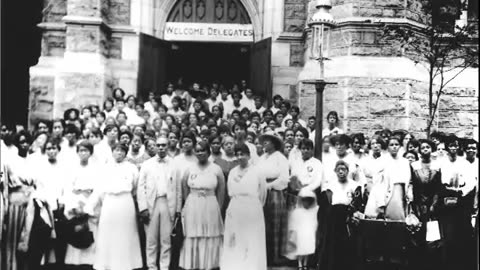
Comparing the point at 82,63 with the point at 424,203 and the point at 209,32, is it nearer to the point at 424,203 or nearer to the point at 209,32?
the point at 209,32

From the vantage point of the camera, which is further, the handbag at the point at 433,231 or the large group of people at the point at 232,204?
the large group of people at the point at 232,204

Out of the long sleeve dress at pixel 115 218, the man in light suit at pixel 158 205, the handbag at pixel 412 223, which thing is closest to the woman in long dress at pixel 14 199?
the long sleeve dress at pixel 115 218

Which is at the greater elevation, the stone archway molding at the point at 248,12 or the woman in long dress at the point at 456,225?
the stone archway molding at the point at 248,12

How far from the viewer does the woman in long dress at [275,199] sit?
959 cm

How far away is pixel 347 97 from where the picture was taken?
1404 cm

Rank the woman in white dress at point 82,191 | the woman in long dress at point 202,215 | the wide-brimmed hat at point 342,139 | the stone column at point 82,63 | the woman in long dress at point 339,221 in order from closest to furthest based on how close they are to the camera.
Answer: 1. the woman in long dress at point 339,221
2. the woman in long dress at point 202,215
3. the woman in white dress at point 82,191
4. the wide-brimmed hat at point 342,139
5. the stone column at point 82,63

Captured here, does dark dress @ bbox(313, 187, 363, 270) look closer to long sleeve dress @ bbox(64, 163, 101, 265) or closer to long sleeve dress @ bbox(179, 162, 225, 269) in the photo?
long sleeve dress @ bbox(179, 162, 225, 269)

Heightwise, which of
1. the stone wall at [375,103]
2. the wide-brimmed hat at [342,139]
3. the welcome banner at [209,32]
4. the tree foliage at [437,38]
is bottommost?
the wide-brimmed hat at [342,139]

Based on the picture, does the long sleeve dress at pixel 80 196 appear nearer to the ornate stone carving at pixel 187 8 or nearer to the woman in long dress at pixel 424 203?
the woman in long dress at pixel 424 203

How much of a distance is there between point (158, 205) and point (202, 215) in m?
0.71

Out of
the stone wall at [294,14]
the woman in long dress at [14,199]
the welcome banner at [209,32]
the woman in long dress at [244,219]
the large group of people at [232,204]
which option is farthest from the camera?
the welcome banner at [209,32]

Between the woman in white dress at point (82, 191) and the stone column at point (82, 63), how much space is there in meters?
5.88

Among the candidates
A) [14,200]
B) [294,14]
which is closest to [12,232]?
[14,200]

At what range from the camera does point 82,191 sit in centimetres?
930
